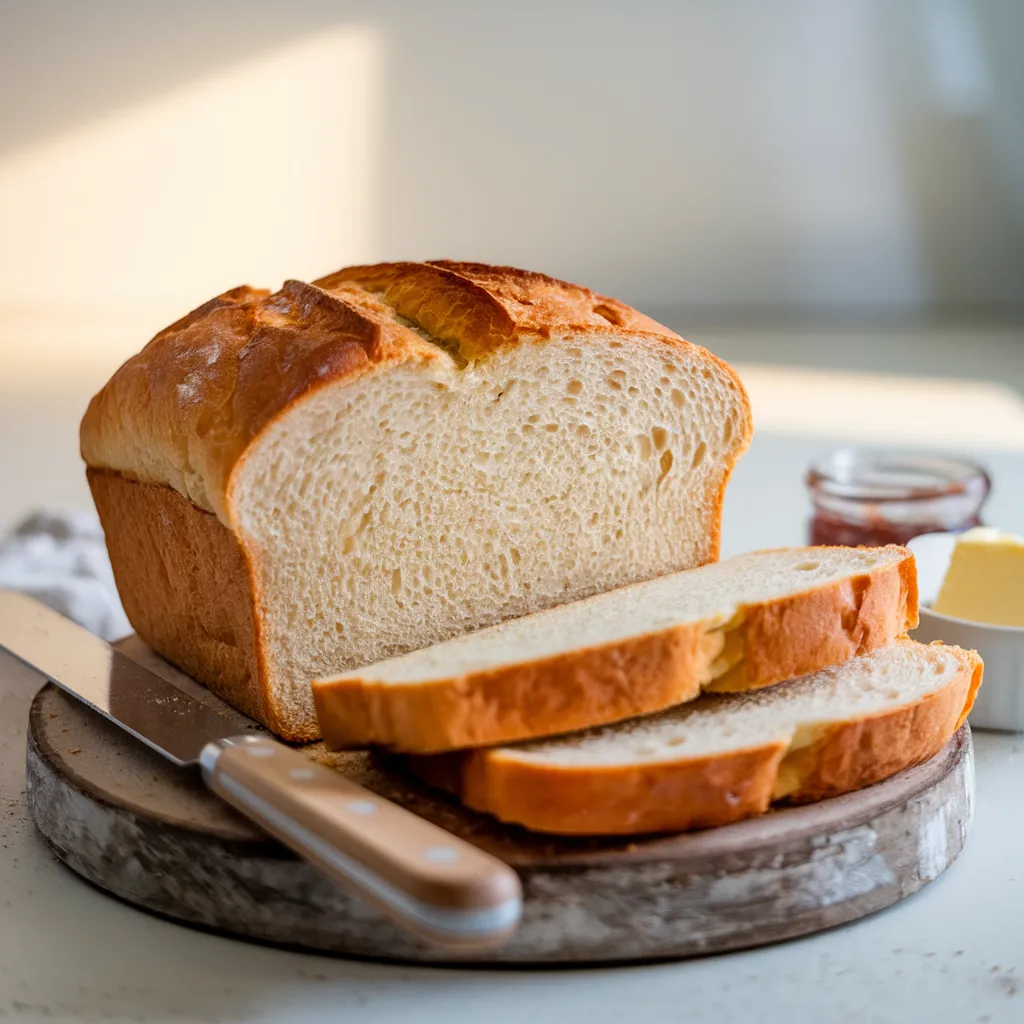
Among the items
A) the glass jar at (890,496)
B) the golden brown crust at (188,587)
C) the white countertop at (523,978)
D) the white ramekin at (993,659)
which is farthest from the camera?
the glass jar at (890,496)

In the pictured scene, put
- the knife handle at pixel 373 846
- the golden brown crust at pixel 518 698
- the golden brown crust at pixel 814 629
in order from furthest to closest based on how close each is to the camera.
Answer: the golden brown crust at pixel 814 629 → the golden brown crust at pixel 518 698 → the knife handle at pixel 373 846

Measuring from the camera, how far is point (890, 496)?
3.24 m

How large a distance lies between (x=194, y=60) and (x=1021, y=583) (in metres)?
5.95

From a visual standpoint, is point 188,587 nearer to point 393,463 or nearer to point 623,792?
point 393,463

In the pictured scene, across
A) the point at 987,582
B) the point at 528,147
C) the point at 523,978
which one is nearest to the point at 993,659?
the point at 987,582

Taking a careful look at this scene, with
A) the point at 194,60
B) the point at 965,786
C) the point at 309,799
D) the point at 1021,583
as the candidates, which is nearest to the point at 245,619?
the point at 309,799

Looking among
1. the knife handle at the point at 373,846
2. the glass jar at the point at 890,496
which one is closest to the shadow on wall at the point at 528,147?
the glass jar at the point at 890,496

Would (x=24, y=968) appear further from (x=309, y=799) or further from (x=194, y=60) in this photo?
(x=194, y=60)

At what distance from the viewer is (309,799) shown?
1518 millimetres

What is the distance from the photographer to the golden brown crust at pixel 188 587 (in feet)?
6.91

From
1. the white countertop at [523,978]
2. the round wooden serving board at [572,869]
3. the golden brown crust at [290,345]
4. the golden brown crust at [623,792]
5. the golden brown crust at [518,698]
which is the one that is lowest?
the white countertop at [523,978]

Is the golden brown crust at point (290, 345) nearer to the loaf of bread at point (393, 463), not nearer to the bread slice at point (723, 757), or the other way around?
the loaf of bread at point (393, 463)

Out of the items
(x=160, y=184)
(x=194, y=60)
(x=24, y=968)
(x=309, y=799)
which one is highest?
(x=194, y=60)

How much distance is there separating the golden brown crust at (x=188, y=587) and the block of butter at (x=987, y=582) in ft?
3.99
